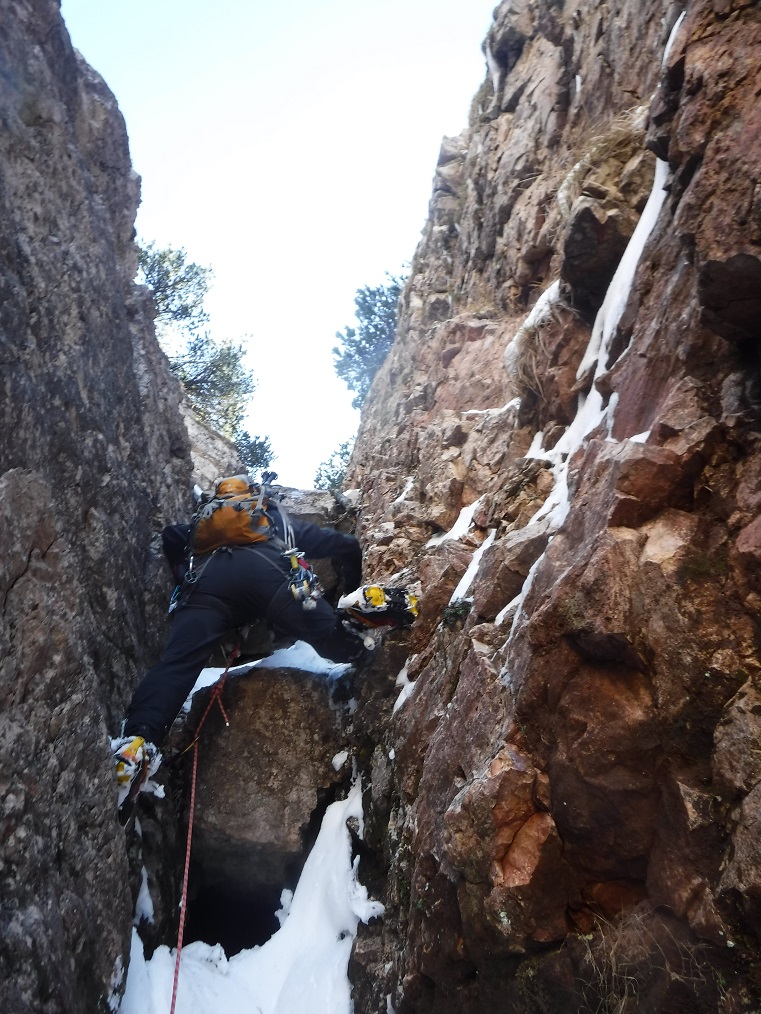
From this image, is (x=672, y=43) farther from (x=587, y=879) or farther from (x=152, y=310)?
(x=152, y=310)

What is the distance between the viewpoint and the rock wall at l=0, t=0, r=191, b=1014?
149 inches

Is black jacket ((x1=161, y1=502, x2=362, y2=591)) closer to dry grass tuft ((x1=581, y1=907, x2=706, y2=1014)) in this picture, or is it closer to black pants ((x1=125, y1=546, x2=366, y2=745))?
black pants ((x1=125, y1=546, x2=366, y2=745))

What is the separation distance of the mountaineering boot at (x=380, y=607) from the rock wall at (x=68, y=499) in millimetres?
2020

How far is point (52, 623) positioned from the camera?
14.1ft

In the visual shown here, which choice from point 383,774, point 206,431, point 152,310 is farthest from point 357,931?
point 206,431

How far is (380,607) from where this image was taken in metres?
6.16

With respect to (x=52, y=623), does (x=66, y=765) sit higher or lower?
lower

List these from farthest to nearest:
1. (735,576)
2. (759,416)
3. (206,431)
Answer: (206,431) < (759,416) < (735,576)

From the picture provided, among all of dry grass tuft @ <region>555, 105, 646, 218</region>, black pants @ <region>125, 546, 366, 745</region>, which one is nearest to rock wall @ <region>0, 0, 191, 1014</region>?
black pants @ <region>125, 546, 366, 745</region>

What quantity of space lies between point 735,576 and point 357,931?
355 centimetres

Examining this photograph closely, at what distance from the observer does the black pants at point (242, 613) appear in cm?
588

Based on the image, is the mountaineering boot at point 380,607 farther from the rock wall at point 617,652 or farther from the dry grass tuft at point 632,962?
the dry grass tuft at point 632,962

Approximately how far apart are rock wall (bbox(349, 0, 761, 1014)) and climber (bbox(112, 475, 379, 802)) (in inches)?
39.6

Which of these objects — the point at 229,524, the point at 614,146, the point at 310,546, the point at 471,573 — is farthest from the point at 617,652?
the point at 310,546
